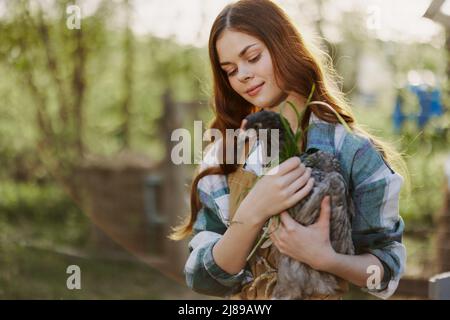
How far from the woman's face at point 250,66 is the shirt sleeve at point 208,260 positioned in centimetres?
37

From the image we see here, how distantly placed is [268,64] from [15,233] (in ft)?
20.3

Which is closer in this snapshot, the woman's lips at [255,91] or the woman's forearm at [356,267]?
the woman's forearm at [356,267]

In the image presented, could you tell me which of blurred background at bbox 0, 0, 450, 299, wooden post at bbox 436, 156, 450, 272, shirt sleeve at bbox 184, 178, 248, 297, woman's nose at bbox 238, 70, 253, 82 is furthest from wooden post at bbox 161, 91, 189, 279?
woman's nose at bbox 238, 70, 253, 82

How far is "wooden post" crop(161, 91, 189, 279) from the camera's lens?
6145 millimetres

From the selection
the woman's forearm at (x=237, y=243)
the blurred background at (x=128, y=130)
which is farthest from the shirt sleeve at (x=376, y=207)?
the blurred background at (x=128, y=130)

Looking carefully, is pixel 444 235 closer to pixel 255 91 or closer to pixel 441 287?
pixel 441 287

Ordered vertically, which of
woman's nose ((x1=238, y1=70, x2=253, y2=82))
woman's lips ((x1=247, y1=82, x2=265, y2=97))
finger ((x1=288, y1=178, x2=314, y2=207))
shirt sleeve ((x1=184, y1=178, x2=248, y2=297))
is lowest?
shirt sleeve ((x1=184, y1=178, x2=248, y2=297))

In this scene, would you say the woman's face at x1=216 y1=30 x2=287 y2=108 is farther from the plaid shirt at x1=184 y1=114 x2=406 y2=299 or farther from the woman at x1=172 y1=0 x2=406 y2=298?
the plaid shirt at x1=184 y1=114 x2=406 y2=299

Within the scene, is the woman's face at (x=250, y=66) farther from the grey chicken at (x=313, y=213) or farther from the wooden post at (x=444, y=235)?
the wooden post at (x=444, y=235)

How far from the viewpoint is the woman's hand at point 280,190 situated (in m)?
2.04

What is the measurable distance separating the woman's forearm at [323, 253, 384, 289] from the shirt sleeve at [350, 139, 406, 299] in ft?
0.09

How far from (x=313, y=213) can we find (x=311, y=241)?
79 millimetres
